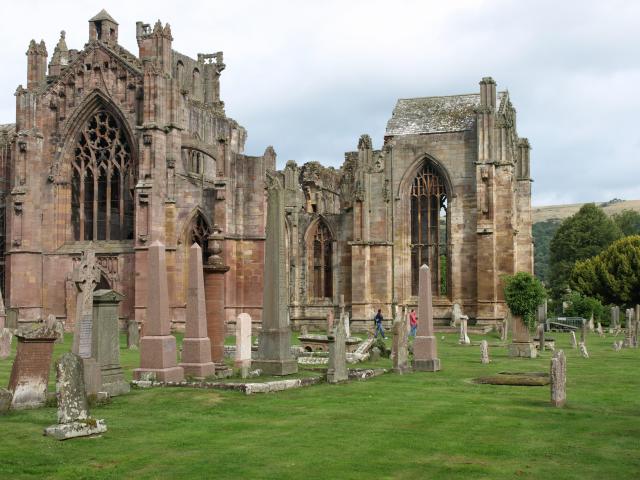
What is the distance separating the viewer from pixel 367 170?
4384 cm

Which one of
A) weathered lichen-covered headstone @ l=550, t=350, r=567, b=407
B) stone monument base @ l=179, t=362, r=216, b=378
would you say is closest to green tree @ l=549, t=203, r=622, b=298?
stone monument base @ l=179, t=362, r=216, b=378

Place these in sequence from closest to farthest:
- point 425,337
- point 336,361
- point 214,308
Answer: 1. point 336,361
2. point 214,308
3. point 425,337

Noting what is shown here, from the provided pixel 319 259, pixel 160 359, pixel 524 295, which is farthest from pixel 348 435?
pixel 319 259

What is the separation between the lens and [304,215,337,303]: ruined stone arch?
45.9m

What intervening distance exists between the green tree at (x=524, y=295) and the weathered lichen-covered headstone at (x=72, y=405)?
17927 millimetres

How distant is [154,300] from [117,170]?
25522mm

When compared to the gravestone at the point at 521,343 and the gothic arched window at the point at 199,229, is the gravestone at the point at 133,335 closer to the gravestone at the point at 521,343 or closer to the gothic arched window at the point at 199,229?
the gothic arched window at the point at 199,229

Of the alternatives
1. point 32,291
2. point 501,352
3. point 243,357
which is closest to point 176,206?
point 32,291

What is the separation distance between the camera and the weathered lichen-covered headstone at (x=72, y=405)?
11531 mm

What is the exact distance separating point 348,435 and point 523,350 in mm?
15980

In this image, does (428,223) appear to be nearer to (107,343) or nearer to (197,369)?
(197,369)

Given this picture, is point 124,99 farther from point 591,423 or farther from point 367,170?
point 591,423

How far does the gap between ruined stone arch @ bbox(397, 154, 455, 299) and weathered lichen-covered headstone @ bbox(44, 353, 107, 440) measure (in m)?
32.3

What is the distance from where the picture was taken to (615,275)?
58.3 m
